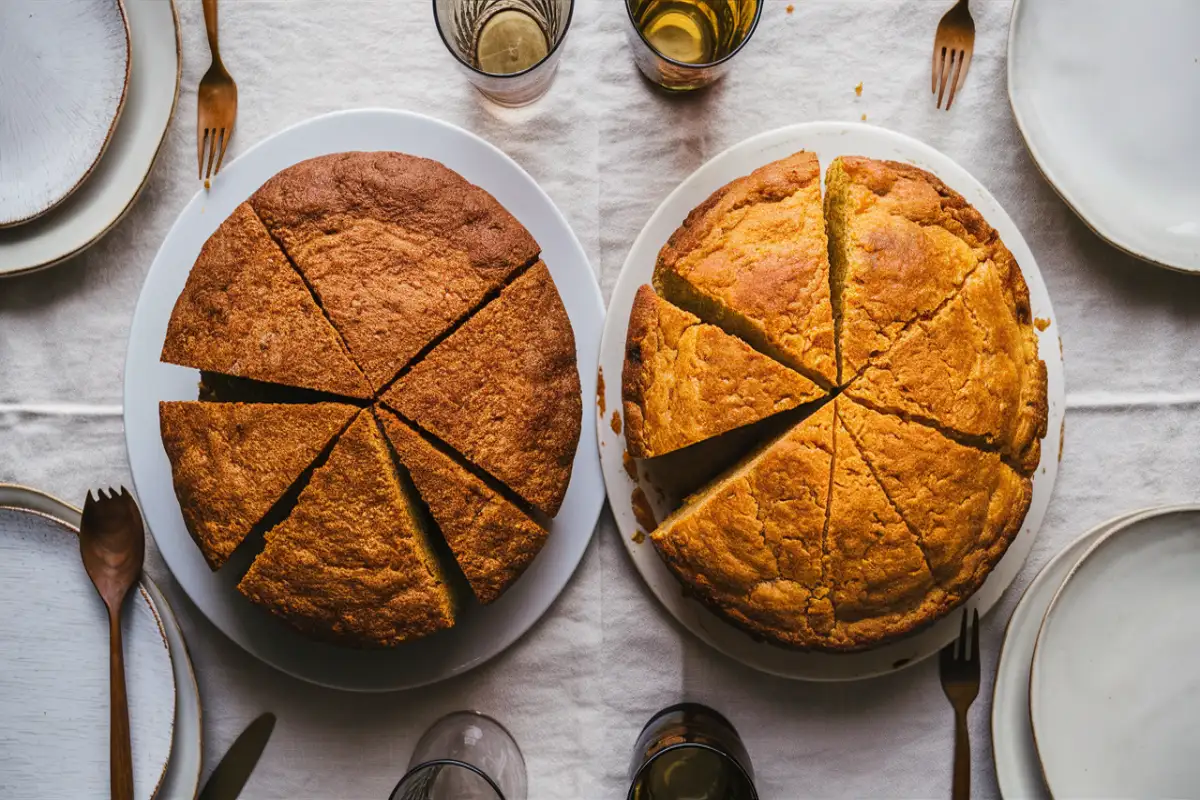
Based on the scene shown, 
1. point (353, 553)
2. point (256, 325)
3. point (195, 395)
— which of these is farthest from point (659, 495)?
point (195, 395)

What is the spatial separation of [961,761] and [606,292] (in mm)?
2186

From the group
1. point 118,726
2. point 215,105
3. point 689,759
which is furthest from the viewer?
point 215,105

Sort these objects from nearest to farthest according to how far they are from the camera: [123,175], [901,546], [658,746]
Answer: [901,546], [658,746], [123,175]

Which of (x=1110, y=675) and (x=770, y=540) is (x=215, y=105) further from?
(x=1110, y=675)

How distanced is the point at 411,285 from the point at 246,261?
21.2 inches

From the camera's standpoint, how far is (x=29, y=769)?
9.57 ft

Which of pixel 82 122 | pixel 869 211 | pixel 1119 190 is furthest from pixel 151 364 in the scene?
pixel 1119 190

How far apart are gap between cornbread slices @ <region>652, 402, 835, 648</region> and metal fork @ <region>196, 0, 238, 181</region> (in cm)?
221

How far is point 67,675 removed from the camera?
2936 mm

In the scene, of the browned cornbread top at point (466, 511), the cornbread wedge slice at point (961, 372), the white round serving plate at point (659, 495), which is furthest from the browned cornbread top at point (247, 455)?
the cornbread wedge slice at point (961, 372)

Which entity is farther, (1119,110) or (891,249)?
(1119,110)

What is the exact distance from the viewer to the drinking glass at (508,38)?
111 inches

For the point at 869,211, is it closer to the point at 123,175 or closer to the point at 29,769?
the point at 123,175

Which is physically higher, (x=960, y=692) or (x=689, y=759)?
(x=689, y=759)
